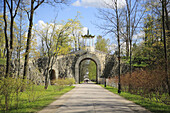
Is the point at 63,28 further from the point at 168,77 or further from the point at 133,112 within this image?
the point at 133,112

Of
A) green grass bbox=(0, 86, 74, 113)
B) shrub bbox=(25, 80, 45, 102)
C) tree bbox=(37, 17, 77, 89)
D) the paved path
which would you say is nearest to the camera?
the paved path

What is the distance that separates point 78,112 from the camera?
8.53m

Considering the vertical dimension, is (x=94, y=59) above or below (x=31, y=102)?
above

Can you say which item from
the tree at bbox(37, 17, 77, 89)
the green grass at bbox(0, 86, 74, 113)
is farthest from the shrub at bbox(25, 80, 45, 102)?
the tree at bbox(37, 17, 77, 89)

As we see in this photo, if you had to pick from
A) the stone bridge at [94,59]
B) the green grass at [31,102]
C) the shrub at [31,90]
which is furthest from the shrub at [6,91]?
the stone bridge at [94,59]

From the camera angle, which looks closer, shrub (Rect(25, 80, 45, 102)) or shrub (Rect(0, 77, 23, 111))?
shrub (Rect(0, 77, 23, 111))

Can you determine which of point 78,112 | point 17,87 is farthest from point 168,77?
point 17,87

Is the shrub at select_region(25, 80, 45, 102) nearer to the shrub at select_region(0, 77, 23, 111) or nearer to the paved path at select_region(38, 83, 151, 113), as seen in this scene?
the paved path at select_region(38, 83, 151, 113)

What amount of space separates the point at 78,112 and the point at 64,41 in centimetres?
1860

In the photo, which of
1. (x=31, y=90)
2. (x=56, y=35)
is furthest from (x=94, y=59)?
(x=31, y=90)

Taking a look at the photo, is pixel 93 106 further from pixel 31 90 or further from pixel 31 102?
pixel 31 102

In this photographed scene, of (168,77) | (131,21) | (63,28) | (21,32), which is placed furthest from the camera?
(21,32)

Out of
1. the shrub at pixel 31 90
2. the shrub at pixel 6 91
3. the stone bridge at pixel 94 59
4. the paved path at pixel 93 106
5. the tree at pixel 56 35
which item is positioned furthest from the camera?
the stone bridge at pixel 94 59

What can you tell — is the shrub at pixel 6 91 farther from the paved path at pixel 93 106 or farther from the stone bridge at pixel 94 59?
the stone bridge at pixel 94 59
